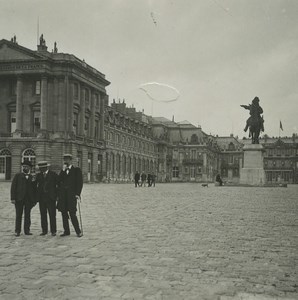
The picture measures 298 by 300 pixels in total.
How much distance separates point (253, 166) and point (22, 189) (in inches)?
1501

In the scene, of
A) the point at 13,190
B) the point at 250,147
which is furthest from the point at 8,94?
the point at 13,190

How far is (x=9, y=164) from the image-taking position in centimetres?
5544

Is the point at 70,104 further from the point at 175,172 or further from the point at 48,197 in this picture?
the point at 175,172

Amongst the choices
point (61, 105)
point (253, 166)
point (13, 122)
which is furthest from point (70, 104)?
point (253, 166)

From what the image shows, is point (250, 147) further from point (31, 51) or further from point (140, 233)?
point (140, 233)

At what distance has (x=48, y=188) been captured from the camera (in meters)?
10.8

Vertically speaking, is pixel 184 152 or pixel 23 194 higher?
pixel 184 152

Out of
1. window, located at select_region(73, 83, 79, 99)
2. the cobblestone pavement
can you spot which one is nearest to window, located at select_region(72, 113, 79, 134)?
window, located at select_region(73, 83, 79, 99)

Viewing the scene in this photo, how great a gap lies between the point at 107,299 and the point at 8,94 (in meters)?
55.7

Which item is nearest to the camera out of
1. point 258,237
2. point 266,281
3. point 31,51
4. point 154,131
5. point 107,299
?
point 107,299

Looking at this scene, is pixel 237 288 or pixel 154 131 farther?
pixel 154 131

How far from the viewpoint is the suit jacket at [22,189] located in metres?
10.8

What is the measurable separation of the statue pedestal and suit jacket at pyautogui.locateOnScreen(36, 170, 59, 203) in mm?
37247

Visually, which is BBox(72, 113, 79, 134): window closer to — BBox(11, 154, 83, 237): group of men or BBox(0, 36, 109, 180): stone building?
BBox(0, 36, 109, 180): stone building
